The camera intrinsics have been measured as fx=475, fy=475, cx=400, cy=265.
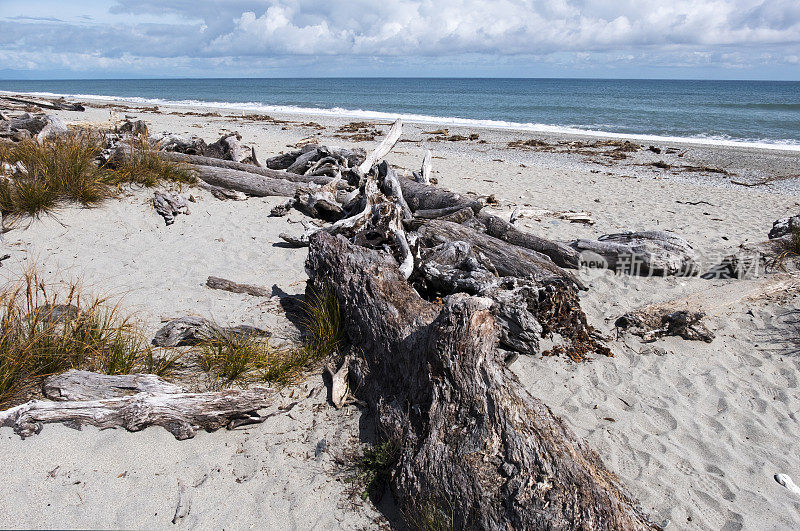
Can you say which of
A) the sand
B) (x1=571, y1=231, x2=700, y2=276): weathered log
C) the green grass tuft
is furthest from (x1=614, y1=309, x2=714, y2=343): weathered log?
the green grass tuft

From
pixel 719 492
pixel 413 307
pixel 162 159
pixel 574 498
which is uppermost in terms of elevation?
pixel 162 159

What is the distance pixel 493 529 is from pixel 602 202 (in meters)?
9.39

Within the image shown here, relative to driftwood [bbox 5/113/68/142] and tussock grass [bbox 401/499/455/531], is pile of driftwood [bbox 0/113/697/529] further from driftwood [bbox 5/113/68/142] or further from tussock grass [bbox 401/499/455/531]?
driftwood [bbox 5/113/68/142]

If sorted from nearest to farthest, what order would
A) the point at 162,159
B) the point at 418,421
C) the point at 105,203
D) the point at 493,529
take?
1. the point at 493,529
2. the point at 418,421
3. the point at 105,203
4. the point at 162,159

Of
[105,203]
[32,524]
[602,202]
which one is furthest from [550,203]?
[32,524]

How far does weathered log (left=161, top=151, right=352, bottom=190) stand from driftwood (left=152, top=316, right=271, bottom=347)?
5.26 m

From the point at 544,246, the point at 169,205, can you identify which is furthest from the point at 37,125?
the point at 544,246

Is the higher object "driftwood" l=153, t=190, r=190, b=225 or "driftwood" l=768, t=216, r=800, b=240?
"driftwood" l=153, t=190, r=190, b=225

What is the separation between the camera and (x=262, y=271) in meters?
5.86

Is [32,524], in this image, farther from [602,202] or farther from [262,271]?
[602,202]

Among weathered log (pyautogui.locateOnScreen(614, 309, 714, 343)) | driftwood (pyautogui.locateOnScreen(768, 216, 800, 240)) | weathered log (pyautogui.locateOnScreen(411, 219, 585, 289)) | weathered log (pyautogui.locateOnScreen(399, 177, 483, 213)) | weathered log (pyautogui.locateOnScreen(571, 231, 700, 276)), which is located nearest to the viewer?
weathered log (pyautogui.locateOnScreen(614, 309, 714, 343))

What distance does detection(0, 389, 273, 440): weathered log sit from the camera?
9.21ft

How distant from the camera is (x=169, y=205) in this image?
289 inches

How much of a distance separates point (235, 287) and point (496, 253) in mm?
3013
